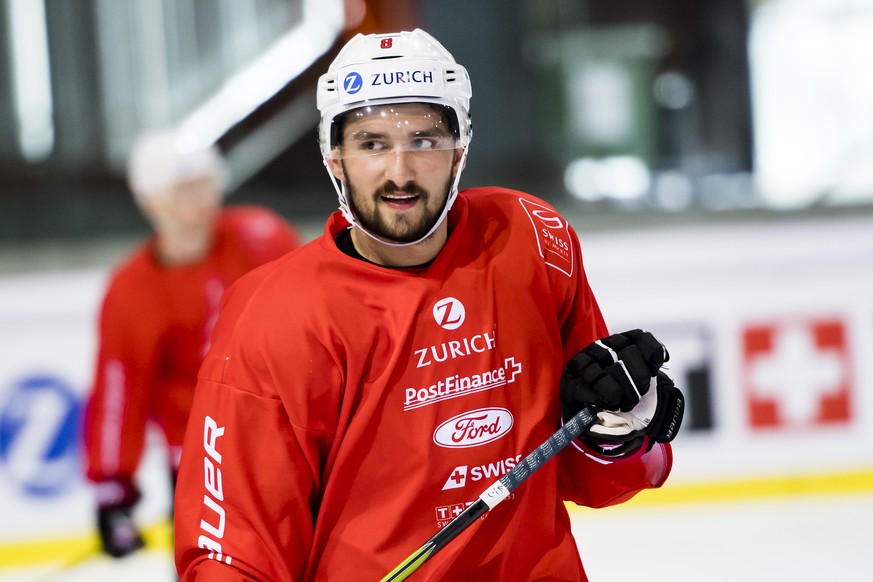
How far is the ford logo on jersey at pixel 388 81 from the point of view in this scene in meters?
1.46

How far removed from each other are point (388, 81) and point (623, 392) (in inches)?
19.8

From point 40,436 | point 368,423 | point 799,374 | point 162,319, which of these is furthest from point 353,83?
point 799,374

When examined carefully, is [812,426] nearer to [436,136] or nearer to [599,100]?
[599,100]

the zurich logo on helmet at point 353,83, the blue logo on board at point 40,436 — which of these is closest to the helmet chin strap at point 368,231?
the zurich logo on helmet at point 353,83

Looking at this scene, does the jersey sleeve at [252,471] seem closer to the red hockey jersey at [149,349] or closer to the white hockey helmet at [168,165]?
the red hockey jersey at [149,349]

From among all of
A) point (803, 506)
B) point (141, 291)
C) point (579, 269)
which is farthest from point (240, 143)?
point (579, 269)

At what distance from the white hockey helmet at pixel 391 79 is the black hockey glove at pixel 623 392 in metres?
0.35

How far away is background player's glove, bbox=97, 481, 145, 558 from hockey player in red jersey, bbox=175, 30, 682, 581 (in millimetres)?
1735

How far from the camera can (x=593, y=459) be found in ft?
5.23

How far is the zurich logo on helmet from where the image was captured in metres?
1.47

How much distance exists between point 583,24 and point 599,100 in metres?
0.52

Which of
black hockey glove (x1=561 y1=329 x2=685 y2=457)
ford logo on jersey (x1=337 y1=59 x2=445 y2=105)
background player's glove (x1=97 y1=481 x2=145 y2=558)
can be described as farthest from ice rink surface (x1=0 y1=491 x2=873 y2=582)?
ford logo on jersey (x1=337 y1=59 x2=445 y2=105)

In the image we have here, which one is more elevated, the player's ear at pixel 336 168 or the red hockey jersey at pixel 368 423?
the player's ear at pixel 336 168

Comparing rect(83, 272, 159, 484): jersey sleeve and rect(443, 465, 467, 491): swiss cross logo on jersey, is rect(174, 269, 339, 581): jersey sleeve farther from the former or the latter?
rect(83, 272, 159, 484): jersey sleeve
